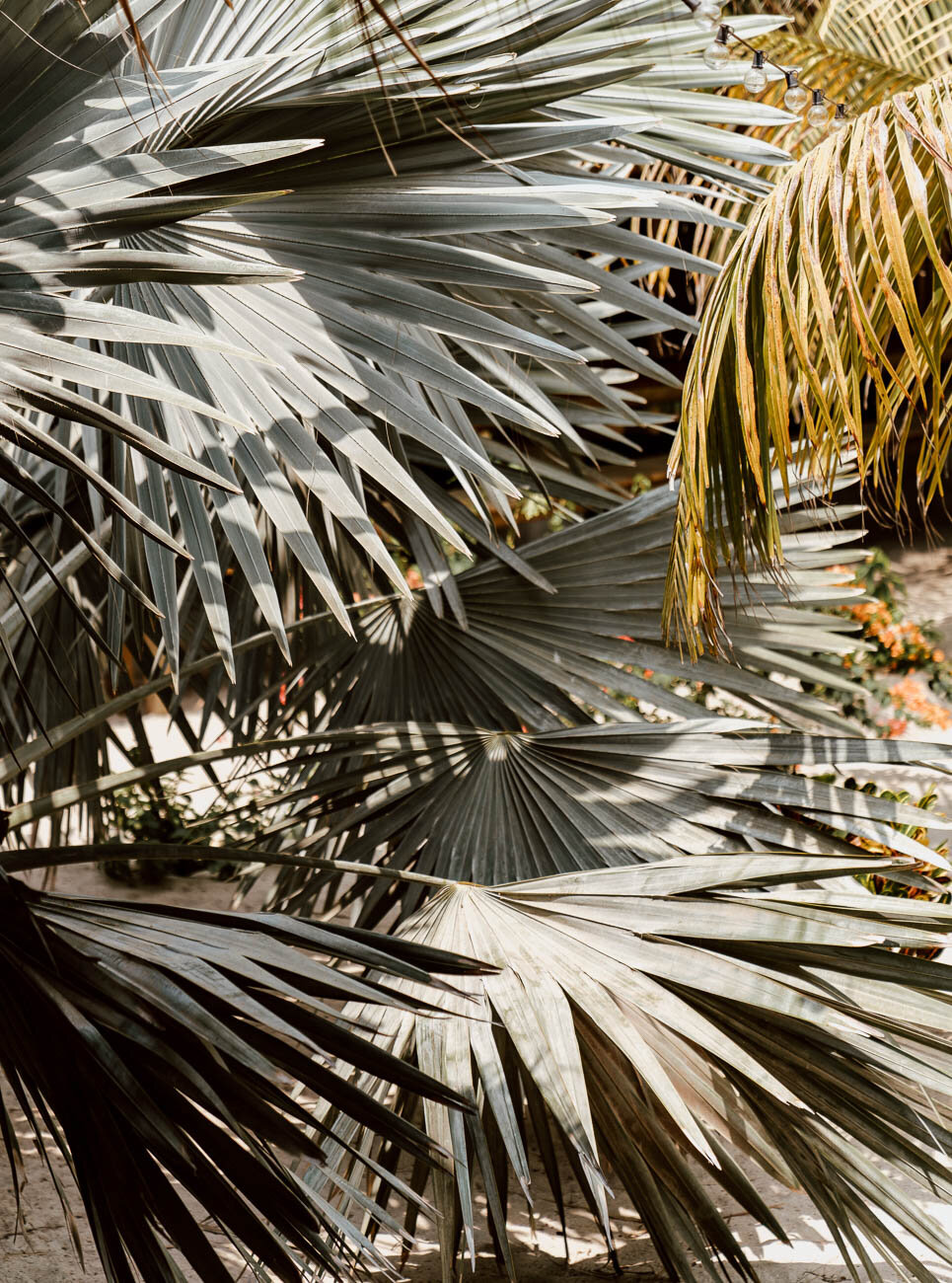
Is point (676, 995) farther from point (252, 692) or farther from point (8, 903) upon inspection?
point (252, 692)

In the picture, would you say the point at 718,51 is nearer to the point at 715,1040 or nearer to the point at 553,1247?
the point at 715,1040

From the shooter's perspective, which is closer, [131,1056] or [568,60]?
[131,1056]

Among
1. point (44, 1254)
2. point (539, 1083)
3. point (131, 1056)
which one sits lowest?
point (44, 1254)

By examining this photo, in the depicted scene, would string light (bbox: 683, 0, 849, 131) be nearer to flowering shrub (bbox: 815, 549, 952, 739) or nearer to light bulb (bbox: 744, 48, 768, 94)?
light bulb (bbox: 744, 48, 768, 94)

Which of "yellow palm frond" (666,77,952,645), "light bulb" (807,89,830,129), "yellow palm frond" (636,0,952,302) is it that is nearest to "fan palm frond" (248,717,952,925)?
"yellow palm frond" (666,77,952,645)

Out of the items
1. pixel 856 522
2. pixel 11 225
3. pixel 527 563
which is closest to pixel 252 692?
pixel 527 563

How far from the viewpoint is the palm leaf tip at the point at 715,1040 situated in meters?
1.44

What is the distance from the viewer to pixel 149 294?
1.91 meters

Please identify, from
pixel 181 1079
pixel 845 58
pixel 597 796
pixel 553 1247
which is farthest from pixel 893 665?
pixel 181 1079

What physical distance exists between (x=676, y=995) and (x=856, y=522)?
244 inches

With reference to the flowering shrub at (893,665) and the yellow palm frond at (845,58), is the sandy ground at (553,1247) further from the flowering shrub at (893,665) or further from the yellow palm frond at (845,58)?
the yellow palm frond at (845,58)

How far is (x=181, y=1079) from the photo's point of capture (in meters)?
1.26

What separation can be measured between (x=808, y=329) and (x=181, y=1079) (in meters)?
1.29

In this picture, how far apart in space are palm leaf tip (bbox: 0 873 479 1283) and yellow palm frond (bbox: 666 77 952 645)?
845 millimetres
